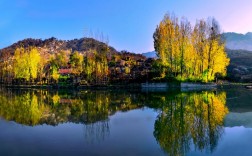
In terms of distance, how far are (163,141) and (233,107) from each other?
38.3ft

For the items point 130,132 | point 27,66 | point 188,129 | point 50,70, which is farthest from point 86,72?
point 188,129

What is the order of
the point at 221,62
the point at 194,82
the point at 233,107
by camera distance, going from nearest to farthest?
1. the point at 233,107
2. the point at 194,82
3. the point at 221,62

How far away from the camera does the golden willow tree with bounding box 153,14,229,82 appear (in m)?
50.0

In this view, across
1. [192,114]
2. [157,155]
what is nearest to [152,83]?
[192,114]

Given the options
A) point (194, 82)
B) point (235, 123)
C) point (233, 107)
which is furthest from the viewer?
point (194, 82)

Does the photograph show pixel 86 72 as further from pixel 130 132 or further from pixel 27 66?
pixel 130 132

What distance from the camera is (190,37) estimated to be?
170 feet

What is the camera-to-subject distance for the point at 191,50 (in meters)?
50.9

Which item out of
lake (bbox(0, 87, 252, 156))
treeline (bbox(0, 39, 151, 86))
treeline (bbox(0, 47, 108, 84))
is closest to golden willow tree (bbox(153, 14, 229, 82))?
treeline (bbox(0, 39, 151, 86))

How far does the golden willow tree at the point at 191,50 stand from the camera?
50.0 metres

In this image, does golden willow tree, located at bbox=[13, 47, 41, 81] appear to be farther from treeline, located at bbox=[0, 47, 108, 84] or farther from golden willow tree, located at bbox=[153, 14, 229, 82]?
golden willow tree, located at bbox=[153, 14, 229, 82]

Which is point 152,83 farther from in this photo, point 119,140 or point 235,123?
point 119,140

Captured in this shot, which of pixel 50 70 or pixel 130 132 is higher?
pixel 50 70

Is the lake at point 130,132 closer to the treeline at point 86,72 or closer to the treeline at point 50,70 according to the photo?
the treeline at point 86,72
